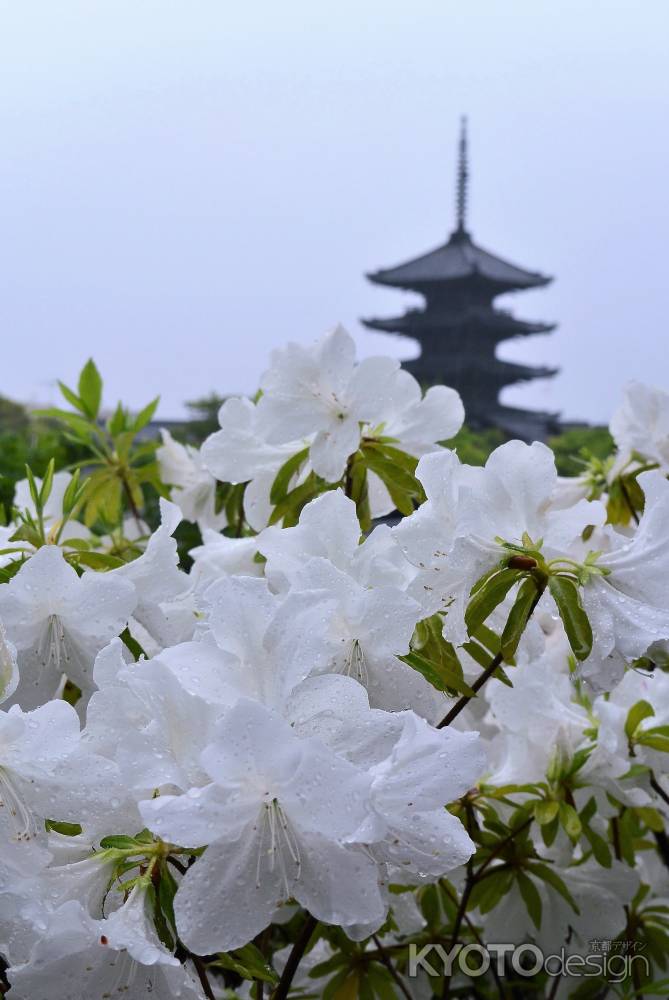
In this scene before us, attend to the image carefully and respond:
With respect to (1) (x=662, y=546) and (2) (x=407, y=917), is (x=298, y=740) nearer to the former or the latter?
(1) (x=662, y=546)

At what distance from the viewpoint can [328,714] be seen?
1.53 feet

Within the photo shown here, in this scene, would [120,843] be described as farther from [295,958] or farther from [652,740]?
[652,740]

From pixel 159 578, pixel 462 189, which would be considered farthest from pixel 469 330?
pixel 159 578

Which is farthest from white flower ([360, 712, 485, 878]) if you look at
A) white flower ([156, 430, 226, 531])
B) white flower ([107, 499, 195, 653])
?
white flower ([156, 430, 226, 531])

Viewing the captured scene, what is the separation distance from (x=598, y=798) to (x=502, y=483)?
40 cm

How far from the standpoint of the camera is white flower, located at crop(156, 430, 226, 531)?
108 cm

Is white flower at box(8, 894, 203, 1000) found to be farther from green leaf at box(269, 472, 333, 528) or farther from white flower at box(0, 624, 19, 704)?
green leaf at box(269, 472, 333, 528)

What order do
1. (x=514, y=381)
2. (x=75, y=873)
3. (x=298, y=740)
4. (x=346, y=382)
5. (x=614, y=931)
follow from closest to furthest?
(x=298, y=740) → (x=75, y=873) → (x=346, y=382) → (x=614, y=931) → (x=514, y=381)

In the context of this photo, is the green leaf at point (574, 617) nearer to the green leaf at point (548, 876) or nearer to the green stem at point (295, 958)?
the green stem at point (295, 958)

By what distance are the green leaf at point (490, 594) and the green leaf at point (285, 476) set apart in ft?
0.89

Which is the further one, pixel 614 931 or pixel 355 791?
pixel 614 931

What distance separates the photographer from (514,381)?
20.8 m

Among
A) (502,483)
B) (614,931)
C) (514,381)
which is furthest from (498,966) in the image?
(514,381)

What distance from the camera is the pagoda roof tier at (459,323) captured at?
64.3 feet
